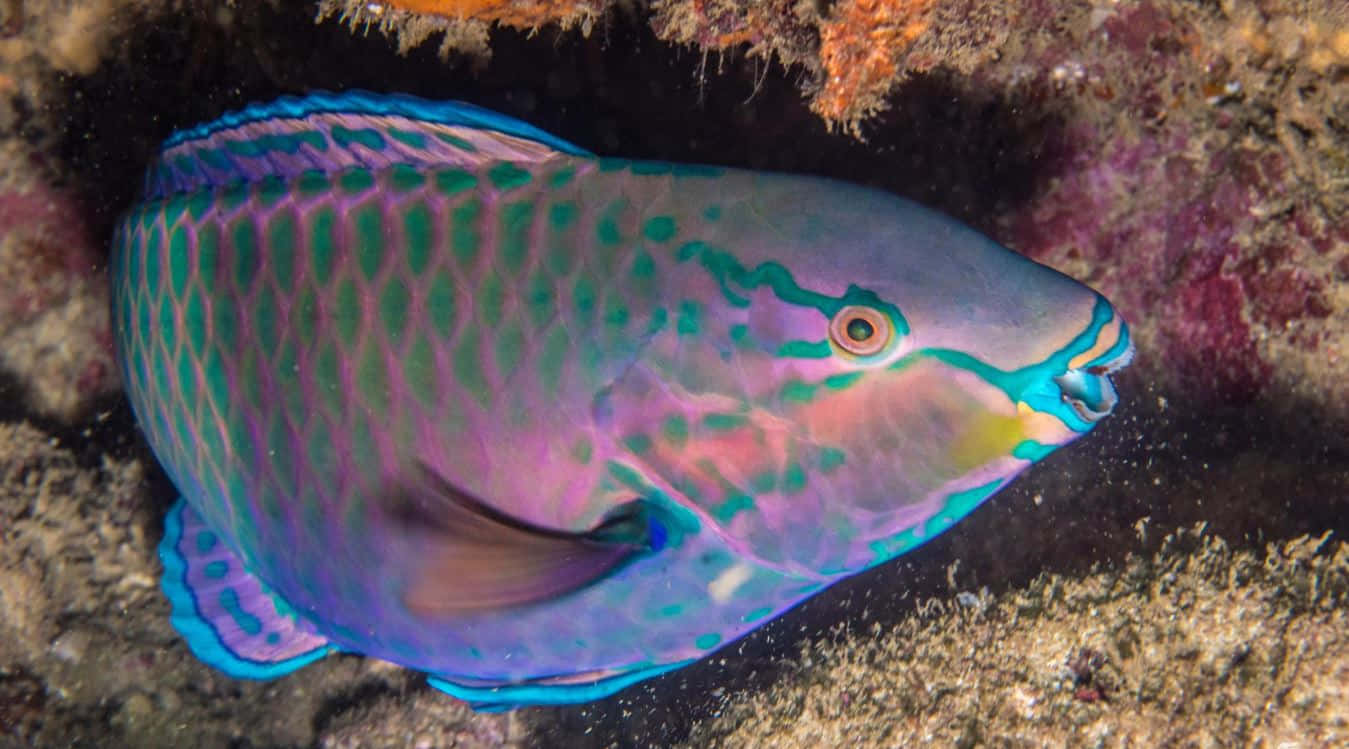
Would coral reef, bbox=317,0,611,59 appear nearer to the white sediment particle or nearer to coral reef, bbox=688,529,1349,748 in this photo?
the white sediment particle

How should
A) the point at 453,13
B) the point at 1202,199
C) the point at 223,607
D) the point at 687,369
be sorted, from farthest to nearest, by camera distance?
the point at 1202,199
the point at 223,607
the point at 453,13
the point at 687,369

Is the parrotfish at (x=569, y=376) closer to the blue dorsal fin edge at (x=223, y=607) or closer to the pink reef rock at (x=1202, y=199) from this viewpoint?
the blue dorsal fin edge at (x=223, y=607)

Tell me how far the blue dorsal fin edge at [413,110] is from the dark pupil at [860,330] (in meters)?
0.79

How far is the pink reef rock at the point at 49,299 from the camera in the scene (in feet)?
11.5

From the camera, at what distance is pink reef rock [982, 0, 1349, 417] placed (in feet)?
9.07

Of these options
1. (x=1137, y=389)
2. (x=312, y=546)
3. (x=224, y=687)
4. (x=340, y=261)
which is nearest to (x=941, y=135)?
(x=1137, y=389)

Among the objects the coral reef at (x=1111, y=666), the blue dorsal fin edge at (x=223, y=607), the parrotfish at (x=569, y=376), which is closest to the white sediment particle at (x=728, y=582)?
the parrotfish at (x=569, y=376)

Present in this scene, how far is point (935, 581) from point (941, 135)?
166cm

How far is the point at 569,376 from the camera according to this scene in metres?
1.84

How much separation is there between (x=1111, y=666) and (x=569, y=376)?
160 cm

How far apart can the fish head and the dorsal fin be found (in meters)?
0.62

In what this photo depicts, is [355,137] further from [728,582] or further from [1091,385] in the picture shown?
[1091,385]

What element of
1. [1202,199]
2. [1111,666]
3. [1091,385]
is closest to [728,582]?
[1091,385]

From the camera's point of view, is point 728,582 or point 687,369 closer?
point 687,369
